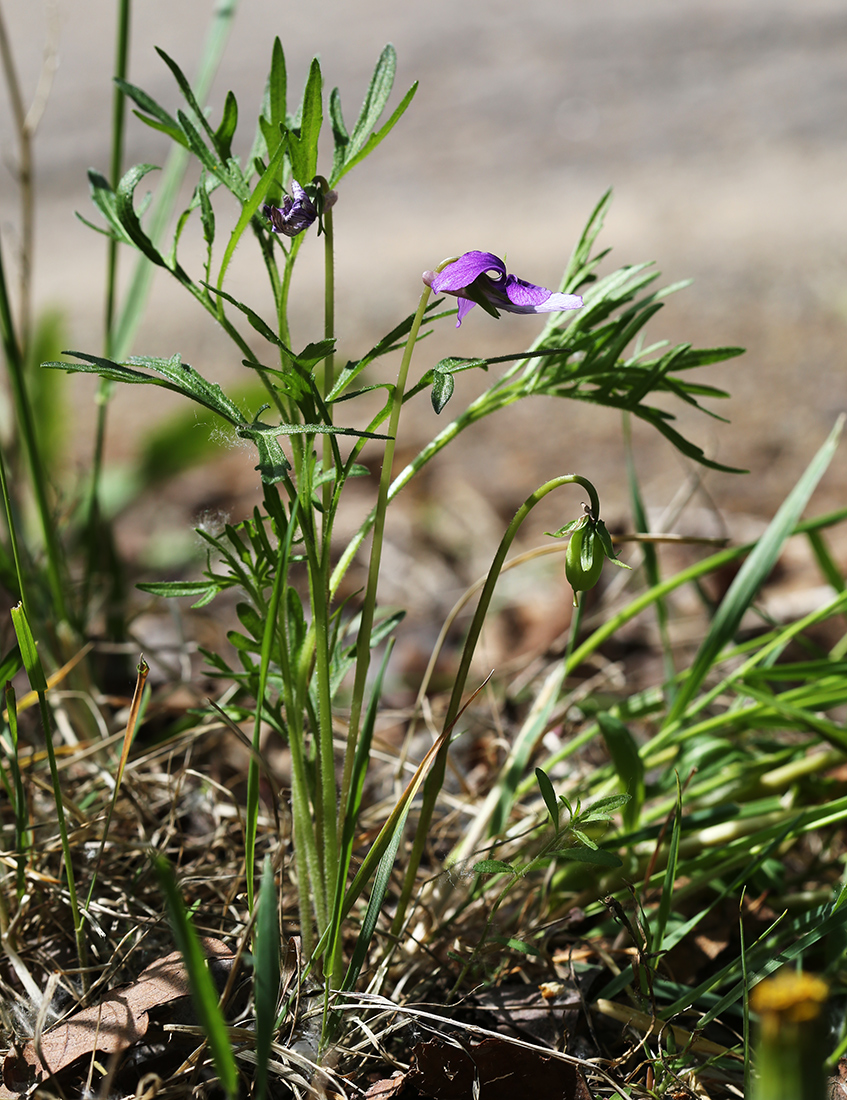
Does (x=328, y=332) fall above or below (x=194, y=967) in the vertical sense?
above

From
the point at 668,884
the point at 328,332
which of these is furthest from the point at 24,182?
the point at 668,884

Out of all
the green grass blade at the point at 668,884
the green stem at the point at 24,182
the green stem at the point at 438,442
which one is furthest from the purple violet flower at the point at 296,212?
the green stem at the point at 24,182

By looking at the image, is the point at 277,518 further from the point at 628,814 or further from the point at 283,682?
the point at 628,814

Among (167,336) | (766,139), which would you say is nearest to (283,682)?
(167,336)

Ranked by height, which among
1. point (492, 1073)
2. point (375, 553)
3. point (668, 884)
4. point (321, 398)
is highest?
point (321, 398)

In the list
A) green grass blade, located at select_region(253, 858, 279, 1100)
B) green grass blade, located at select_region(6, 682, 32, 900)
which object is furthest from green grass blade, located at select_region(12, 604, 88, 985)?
green grass blade, located at select_region(253, 858, 279, 1100)

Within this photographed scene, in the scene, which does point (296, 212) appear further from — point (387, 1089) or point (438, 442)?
point (387, 1089)
